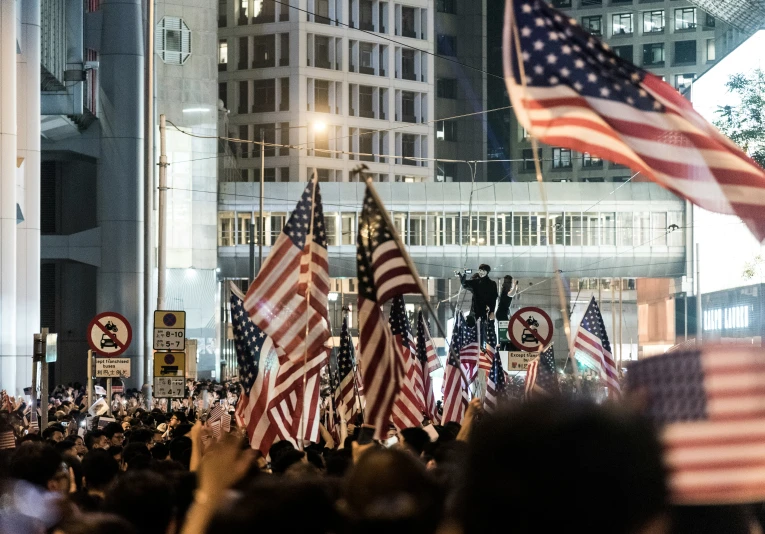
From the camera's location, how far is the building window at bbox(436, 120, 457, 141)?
11201 cm

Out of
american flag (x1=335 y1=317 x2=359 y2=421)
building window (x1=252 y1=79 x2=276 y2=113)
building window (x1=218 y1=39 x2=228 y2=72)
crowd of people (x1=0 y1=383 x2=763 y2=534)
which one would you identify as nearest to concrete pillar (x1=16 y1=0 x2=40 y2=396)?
american flag (x1=335 y1=317 x2=359 y2=421)

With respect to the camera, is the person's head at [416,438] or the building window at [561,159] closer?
the person's head at [416,438]

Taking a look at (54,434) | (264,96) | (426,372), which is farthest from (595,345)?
(264,96)

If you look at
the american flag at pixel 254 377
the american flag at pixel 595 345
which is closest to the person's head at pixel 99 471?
Answer: the american flag at pixel 254 377

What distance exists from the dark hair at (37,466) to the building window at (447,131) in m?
105

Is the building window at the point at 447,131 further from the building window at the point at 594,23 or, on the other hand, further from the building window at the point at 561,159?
the building window at the point at 594,23

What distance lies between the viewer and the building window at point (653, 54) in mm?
112688

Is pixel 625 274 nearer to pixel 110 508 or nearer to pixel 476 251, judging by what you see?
pixel 476 251

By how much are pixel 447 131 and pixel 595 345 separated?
93.9 metres

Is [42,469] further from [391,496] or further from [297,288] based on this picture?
[297,288]

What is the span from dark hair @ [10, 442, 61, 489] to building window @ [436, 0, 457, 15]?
10777 cm

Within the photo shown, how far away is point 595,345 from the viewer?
19.8 meters

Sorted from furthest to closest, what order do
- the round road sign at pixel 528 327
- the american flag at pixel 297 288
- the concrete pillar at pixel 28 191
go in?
the concrete pillar at pixel 28 191 → the round road sign at pixel 528 327 → the american flag at pixel 297 288

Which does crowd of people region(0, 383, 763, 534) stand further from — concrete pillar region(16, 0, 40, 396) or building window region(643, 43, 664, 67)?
building window region(643, 43, 664, 67)
